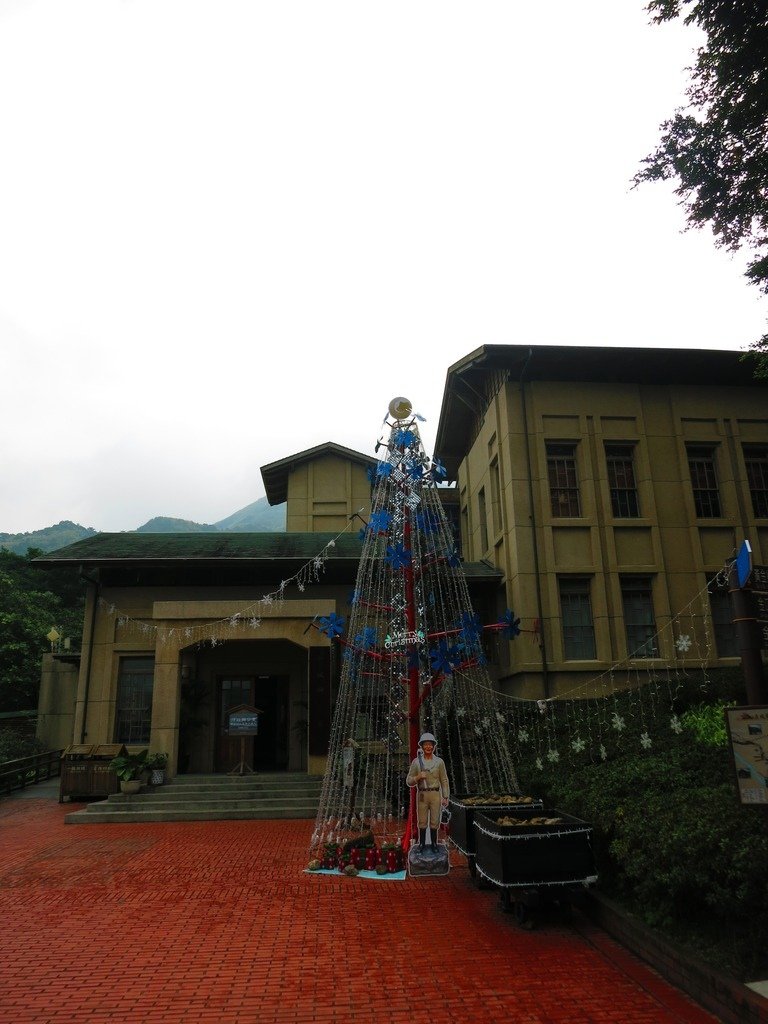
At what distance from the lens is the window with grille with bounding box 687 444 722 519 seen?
17.7 meters

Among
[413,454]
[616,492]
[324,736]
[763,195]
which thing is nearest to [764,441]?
[616,492]

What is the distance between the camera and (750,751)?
210 inches

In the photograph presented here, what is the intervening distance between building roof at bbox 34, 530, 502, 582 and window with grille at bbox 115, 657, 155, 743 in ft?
Result: 9.08

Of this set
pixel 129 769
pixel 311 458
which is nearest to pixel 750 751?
pixel 129 769

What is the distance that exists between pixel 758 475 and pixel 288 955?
654 inches

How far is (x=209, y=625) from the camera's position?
1675 centimetres

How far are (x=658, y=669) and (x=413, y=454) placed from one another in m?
8.88

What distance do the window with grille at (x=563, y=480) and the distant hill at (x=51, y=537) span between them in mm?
87598

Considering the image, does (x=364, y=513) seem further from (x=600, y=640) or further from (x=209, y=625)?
(x=600, y=640)

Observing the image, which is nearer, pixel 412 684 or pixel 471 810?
pixel 471 810

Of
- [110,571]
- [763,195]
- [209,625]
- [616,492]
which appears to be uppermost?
[763,195]

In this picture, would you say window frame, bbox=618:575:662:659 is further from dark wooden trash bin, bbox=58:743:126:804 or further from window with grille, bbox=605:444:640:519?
dark wooden trash bin, bbox=58:743:126:804

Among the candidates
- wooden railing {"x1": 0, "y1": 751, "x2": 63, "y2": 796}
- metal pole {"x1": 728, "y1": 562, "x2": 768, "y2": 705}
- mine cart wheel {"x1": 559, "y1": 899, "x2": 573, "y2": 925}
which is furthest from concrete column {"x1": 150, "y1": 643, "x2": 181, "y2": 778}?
metal pole {"x1": 728, "y1": 562, "x2": 768, "y2": 705}

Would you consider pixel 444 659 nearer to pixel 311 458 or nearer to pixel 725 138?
pixel 725 138
